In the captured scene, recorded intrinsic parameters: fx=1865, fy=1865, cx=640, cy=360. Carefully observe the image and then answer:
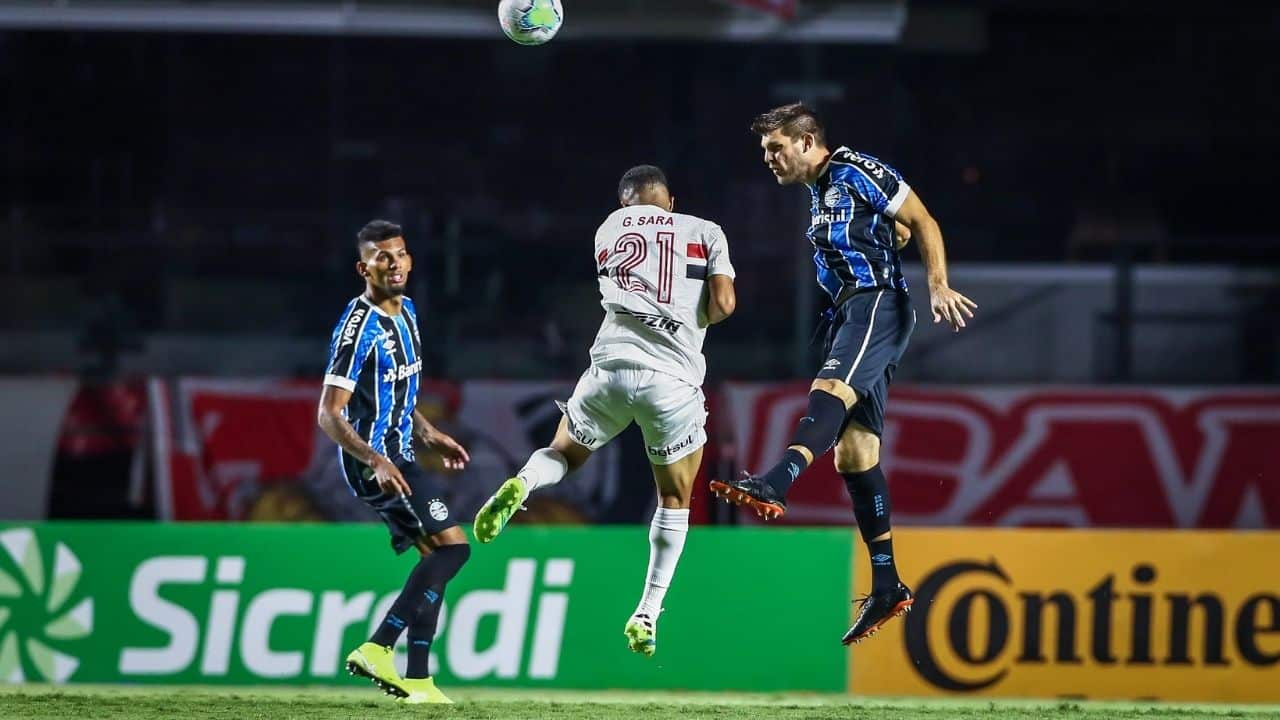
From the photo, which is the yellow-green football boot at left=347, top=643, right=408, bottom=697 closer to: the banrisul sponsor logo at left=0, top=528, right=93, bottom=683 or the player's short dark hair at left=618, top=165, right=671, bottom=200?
the player's short dark hair at left=618, top=165, right=671, bottom=200

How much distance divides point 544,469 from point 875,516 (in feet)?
4.32

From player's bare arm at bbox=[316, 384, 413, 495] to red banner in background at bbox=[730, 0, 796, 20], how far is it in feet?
21.8

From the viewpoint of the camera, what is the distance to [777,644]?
10141mm

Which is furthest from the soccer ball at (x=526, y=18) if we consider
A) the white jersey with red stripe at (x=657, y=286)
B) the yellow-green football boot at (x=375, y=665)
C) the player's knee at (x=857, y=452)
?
the yellow-green football boot at (x=375, y=665)

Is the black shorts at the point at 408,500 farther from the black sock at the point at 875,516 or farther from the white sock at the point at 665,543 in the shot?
the black sock at the point at 875,516

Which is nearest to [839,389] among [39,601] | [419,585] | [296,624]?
[419,585]

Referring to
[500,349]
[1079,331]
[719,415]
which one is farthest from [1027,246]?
[500,349]

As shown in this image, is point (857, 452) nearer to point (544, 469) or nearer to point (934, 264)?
point (934, 264)

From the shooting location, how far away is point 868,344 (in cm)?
702

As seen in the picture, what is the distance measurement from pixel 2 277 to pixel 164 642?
5.27 m

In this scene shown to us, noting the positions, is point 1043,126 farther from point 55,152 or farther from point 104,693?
point 104,693

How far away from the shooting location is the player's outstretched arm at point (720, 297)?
23.4 ft

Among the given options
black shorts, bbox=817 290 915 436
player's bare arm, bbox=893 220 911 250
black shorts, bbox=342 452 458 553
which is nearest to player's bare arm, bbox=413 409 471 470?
black shorts, bbox=342 452 458 553

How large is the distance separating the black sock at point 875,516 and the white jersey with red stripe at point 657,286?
776mm
